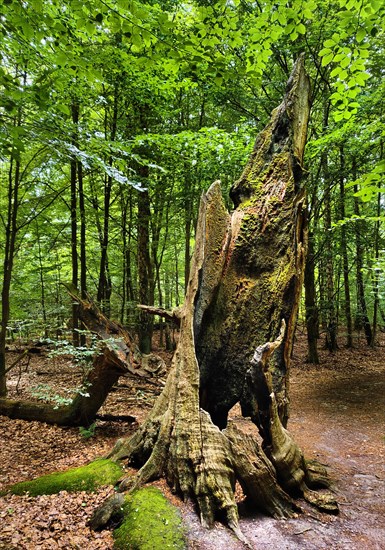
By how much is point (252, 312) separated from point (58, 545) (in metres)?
2.95

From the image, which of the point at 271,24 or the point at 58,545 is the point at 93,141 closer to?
the point at 271,24

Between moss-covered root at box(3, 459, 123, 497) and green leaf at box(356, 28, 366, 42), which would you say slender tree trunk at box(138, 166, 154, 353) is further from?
green leaf at box(356, 28, 366, 42)

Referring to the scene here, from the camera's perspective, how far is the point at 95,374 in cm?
574

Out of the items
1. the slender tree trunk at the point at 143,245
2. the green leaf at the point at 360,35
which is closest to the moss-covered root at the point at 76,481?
the green leaf at the point at 360,35

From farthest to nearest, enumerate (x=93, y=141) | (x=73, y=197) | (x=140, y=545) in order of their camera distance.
Result: (x=73, y=197) < (x=93, y=141) < (x=140, y=545)

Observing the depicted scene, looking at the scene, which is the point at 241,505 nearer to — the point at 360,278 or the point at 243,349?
the point at 243,349

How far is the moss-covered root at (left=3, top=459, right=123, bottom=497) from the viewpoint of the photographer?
352 cm

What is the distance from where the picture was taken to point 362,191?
3.70 meters

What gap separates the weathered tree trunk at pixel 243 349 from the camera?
3.20 m

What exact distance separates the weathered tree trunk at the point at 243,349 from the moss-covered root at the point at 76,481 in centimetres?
Answer: 22

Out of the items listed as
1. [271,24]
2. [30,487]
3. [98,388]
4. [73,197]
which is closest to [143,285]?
[73,197]

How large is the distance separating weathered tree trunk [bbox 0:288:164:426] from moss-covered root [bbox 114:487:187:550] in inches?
104

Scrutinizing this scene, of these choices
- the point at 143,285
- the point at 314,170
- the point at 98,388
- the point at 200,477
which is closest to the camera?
the point at 200,477

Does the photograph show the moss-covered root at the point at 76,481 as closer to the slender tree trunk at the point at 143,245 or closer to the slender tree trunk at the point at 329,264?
the slender tree trunk at the point at 143,245
